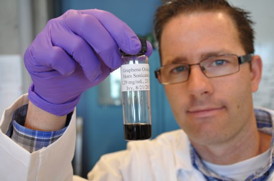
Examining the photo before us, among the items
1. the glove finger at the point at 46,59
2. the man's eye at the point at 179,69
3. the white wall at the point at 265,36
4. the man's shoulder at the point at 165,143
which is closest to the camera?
the glove finger at the point at 46,59

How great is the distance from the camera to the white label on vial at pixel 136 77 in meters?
0.64

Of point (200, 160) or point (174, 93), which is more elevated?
point (174, 93)

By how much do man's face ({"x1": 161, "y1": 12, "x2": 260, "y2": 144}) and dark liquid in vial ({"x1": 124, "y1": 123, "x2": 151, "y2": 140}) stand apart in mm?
334

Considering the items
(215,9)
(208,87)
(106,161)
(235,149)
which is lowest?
(106,161)

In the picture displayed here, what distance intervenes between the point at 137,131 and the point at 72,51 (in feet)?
0.93

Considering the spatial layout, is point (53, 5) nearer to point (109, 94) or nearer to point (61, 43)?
point (109, 94)

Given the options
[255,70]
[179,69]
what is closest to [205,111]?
[179,69]

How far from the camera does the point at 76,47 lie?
63 cm

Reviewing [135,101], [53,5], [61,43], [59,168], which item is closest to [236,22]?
[135,101]

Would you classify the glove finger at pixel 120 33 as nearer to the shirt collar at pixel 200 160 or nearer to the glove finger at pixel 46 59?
the glove finger at pixel 46 59

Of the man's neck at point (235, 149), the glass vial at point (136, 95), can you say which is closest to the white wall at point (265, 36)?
the man's neck at point (235, 149)

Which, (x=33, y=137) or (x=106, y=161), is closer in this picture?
(x=33, y=137)

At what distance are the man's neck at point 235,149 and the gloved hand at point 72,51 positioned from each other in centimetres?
64

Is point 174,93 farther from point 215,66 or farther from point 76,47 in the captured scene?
point 76,47
